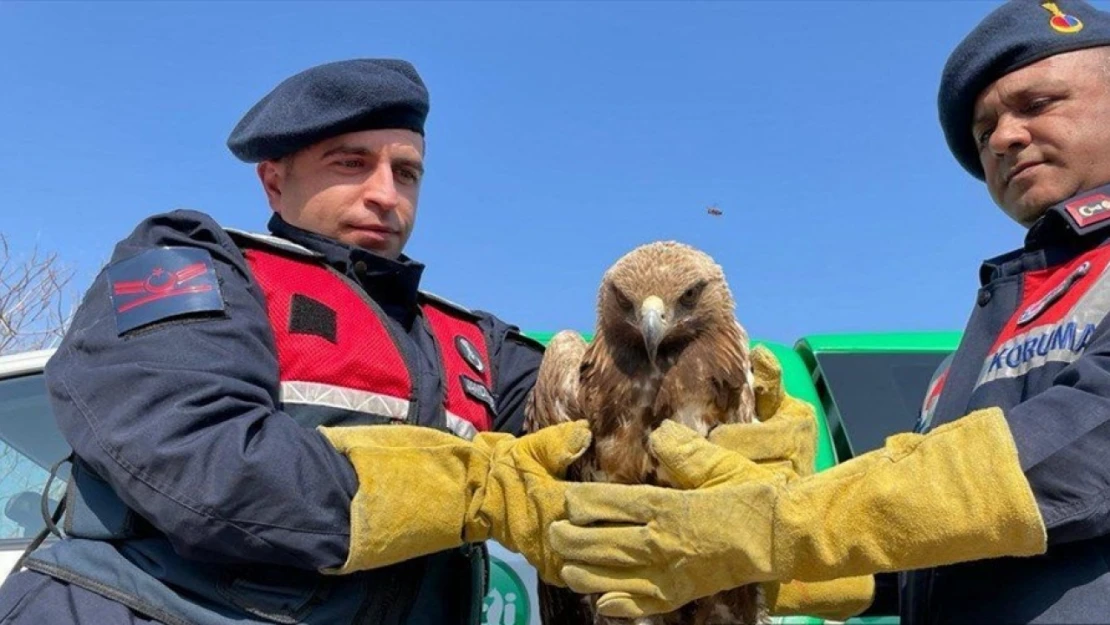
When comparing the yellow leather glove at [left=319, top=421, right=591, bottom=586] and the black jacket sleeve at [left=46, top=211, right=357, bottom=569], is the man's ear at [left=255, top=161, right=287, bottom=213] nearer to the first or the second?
the black jacket sleeve at [left=46, top=211, right=357, bottom=569]

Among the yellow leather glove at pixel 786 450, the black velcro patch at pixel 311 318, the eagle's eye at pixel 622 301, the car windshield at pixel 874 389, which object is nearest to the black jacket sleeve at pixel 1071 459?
the yellow leather glove at pixel 786 450

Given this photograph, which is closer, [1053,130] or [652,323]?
[1053,130]

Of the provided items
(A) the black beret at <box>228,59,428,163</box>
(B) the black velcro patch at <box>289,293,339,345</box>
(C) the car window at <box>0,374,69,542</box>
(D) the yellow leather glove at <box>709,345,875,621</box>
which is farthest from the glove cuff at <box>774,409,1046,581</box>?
(C) the car window at <box>0,374,69,542</box>

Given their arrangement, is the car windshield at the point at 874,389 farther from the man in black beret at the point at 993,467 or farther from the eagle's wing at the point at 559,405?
the eagle's wing at the point at 559,405

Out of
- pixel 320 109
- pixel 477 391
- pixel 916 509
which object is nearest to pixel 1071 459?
pixel 916 509

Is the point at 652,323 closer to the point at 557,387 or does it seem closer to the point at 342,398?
the point at 557,387

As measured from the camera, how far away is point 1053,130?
8.64ft

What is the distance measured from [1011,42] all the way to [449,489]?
2.10 meters

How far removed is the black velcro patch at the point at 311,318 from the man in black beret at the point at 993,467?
80 centimetres

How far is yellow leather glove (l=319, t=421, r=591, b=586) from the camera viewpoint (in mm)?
2248

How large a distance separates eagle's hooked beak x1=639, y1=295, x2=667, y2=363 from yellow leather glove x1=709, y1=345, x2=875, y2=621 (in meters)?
0.37

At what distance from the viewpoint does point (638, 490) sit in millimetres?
2299

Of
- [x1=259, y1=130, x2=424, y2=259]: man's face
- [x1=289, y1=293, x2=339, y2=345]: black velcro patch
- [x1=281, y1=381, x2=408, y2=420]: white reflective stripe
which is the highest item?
[x1=259, y1=130, x2=424, y2=259]: man's face

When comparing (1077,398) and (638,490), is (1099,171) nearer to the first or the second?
(1077,398)
